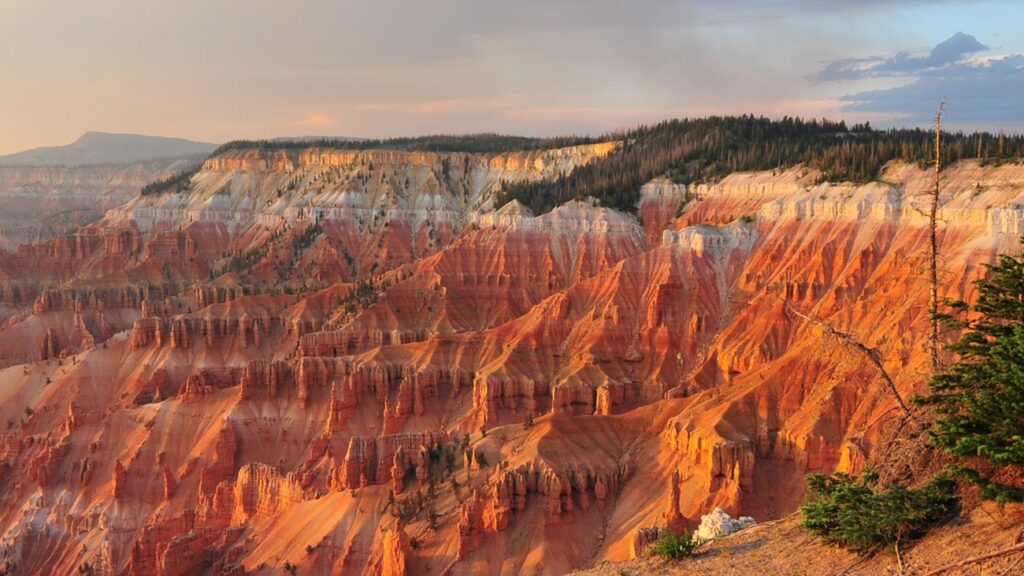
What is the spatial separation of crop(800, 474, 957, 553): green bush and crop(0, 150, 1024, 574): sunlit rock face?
304 cm

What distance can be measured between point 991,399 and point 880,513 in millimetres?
3098

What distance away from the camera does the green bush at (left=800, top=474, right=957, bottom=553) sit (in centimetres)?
1881

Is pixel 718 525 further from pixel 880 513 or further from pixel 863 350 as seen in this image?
pixel 863 350

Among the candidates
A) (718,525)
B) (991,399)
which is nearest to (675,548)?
(991,399)

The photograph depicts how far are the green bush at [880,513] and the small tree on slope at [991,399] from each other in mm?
870

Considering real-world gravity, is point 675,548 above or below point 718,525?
above

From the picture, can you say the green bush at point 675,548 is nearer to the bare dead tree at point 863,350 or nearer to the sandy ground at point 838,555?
the sandy ground at point 838,555

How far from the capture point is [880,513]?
748 inches

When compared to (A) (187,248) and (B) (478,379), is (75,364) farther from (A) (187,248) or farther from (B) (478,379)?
(A) (187,248)

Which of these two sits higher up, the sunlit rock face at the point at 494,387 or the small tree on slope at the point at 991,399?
the small tree on slope at the point at 991,399

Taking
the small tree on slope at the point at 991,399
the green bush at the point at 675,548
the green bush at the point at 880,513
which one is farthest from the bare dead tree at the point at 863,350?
the green bush at the point at 675,548

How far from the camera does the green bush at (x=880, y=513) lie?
1881cm

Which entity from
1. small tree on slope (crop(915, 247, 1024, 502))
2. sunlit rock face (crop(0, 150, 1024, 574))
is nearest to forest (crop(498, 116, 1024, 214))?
sunlit rock face (crop(0, 150, 1024, 574))

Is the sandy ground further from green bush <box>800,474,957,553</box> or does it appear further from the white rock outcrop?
the white rock outcrop
